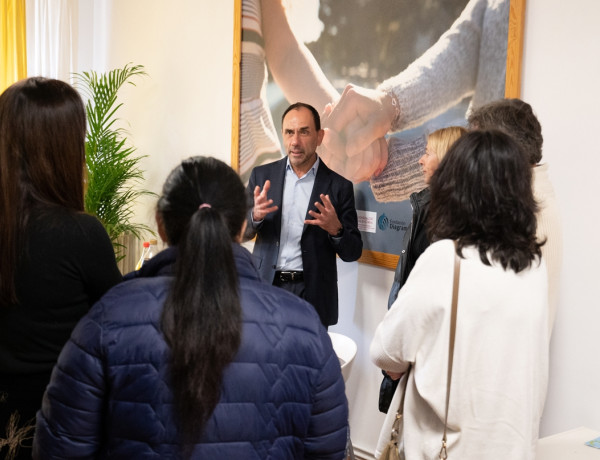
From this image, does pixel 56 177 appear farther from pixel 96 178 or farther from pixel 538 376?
pixel 96 178

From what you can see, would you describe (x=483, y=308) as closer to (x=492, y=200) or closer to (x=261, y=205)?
(x=492, y=200)

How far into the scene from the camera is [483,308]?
1562 mm

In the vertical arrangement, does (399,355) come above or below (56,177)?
below

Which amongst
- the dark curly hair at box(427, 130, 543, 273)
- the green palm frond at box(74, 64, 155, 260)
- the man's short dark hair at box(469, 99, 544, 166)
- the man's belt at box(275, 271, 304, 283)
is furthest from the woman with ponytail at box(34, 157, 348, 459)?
the green palm frond at box(74, 64, 155, 260)

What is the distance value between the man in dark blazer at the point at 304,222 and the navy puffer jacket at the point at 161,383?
187 centimetres

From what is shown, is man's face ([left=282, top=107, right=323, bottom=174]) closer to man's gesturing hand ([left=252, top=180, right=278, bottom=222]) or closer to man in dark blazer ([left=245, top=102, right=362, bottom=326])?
man in dark blazer ([left=245, top=102, right=362, bottom=326])

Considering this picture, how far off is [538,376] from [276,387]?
769 millimetres

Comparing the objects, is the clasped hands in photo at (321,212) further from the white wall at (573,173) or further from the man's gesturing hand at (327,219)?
the white wall at (573,173)

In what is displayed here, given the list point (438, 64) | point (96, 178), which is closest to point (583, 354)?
point (438, 64)

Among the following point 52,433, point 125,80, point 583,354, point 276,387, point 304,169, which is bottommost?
point 583,354

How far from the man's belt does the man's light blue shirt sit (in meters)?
0.03

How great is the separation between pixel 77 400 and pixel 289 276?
6.89 feet

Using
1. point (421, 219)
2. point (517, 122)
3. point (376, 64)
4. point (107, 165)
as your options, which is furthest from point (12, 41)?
point (517, 122)

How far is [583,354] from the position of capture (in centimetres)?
254
